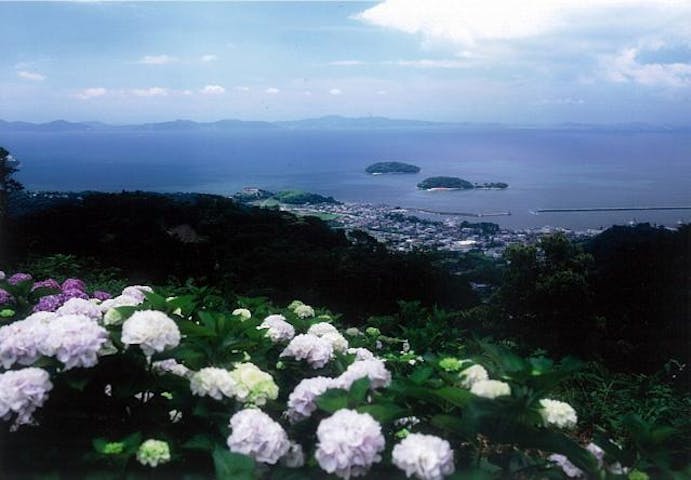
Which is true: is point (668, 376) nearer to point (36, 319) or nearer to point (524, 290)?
point (524, 290)

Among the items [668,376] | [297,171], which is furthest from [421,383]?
[297,171]

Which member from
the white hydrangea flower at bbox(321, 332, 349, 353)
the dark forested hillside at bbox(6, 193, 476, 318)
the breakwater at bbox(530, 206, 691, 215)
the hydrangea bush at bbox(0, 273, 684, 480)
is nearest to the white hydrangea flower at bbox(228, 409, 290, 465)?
the hydrangea bush at bbox(0, 273, 684, 480)

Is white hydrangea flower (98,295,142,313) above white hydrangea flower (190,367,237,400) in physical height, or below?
above

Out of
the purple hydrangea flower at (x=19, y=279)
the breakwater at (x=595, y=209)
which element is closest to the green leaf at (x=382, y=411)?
the purple hydrangea flower at (x=19, y=279)

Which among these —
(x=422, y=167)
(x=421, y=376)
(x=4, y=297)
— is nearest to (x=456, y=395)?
(x=421, y=376)

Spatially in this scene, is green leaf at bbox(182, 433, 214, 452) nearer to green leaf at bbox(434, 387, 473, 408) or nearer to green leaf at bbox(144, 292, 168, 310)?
green leaf at bbox(144, 292, 168, 310)
